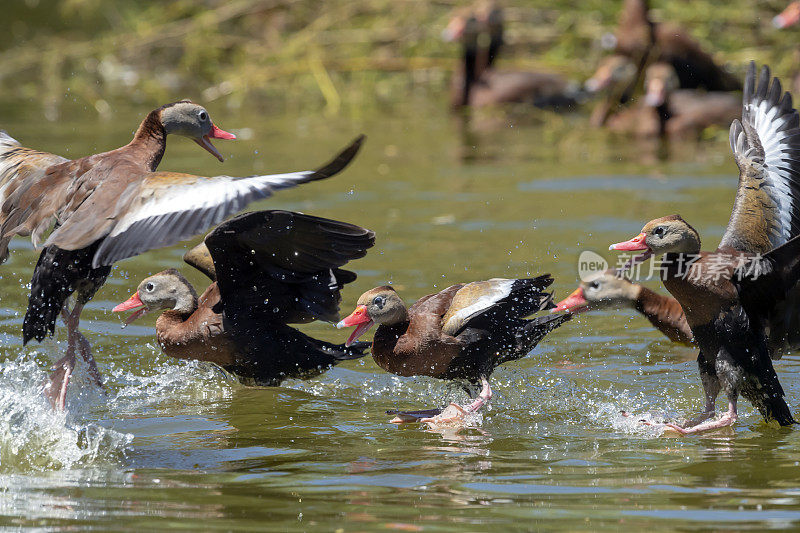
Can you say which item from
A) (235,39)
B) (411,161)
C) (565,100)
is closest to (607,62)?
(565,100)

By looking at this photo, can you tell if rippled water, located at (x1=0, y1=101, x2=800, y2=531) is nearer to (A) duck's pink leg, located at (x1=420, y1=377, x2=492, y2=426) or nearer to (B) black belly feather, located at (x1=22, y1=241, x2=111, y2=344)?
(A) duck's pink leg, located at (x1=420, y1=377, x2=492, y2=426)

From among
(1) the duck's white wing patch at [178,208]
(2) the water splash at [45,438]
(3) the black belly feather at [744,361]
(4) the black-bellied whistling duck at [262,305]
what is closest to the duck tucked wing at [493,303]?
(4) the black-bellied whistling duck at [262,305]

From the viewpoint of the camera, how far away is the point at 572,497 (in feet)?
14.8

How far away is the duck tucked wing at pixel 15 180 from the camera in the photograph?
6066mm

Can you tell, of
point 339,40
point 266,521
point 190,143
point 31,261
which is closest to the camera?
point 266,521

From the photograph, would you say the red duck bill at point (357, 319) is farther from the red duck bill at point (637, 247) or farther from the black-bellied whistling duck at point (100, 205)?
the red duck bill at point (637, 247)

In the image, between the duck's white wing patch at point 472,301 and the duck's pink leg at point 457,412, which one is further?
the duck's white wing patch at point 472,301

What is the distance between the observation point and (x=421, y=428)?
575cm

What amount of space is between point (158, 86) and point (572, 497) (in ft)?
43.3

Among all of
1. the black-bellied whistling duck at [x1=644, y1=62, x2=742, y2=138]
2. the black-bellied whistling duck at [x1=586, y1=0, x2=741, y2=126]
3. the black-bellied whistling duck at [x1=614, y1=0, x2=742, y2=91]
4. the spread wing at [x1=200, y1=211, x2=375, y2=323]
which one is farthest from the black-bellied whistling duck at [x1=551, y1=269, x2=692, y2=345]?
the black-bellied whistling duck at [x1=614, y1=0, x2=742, y2=91]

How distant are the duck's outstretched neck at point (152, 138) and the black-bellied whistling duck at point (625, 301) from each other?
234 centimetres

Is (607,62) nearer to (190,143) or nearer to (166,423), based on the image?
(190,143)

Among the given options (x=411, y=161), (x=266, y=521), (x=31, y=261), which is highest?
(x=411, y=161)

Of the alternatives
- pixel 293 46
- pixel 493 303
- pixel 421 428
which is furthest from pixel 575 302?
pixel 293 46
